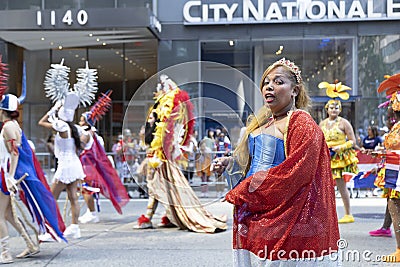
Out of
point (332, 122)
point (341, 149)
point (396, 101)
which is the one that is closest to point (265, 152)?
point (396, 101)

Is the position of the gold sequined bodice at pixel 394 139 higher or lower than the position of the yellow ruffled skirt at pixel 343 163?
higher

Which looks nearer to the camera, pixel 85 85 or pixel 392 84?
pixel 392 84

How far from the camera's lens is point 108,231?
8344mm

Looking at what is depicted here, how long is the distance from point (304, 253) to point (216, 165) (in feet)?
2.24

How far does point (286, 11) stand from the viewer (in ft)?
57.8

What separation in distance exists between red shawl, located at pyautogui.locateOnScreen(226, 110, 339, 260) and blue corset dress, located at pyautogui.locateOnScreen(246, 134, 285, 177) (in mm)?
68

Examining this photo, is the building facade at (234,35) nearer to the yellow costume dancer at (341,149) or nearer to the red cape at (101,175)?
the red cape at (101,175)

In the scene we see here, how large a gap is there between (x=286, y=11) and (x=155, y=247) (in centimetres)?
1212

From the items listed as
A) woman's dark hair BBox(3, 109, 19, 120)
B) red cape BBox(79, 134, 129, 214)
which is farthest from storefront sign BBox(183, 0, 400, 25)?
woman's dark hair BBox(3, 109, 19, 120)

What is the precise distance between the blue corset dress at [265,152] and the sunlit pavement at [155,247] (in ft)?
6.01

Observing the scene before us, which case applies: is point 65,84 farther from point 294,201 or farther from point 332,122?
point 294,201

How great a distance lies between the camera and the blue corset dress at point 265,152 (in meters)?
3.39

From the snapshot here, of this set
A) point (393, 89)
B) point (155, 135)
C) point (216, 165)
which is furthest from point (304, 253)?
point (155, 135)

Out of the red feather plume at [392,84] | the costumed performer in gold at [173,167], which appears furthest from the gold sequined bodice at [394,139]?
the costumed performer in gold at [173,167]
